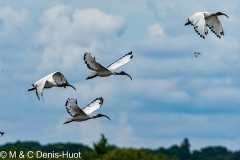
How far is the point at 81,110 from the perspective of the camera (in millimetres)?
32250

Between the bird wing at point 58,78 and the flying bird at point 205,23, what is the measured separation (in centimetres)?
494

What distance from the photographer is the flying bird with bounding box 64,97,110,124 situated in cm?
3183

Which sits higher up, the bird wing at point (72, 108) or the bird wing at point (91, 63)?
the bird wing at point (91, 63)

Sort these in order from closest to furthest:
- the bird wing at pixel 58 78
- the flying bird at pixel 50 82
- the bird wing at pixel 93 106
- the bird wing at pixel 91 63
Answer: the flying bird at pixel 50 82 < the bird wing at pixel 91 63 < the bird wing at pixel 58 78 < the bird wing at pixel 93 106

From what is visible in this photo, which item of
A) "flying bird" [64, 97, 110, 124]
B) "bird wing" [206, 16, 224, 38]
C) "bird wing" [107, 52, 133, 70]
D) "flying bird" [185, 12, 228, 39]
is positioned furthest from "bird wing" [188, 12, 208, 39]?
"flying bird" [64, 97, 110, 124]

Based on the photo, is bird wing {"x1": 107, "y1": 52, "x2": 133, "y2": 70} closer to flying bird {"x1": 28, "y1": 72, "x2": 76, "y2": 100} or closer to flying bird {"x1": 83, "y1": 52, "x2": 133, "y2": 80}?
flying bird {"x1": 83, "y1": 52, "x2": 133, "y2": 80}

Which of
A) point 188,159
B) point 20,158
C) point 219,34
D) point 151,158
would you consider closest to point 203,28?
point 219,34

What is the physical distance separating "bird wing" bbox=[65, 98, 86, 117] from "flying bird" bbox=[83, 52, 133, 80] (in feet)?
5.12

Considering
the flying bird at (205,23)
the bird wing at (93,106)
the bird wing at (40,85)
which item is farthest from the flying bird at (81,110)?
the flying bird at (205,23)

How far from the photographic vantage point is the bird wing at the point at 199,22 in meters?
33.4

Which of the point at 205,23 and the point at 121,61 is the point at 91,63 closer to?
the point at 121,61

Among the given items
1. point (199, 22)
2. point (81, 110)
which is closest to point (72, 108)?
point (81, 110)

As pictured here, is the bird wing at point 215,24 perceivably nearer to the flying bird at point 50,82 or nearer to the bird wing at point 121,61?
the bird wing at point 121,61

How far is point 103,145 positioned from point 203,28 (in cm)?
6997
